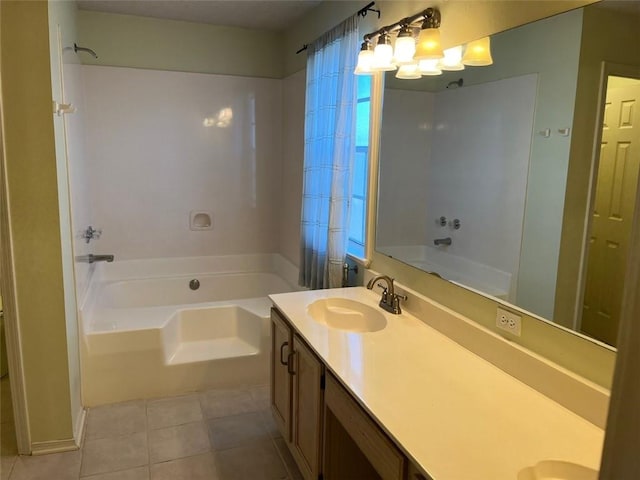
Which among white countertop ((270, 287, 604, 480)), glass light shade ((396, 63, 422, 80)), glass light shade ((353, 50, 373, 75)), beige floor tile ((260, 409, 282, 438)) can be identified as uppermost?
glass light shade ((353, 50, 373, 75))

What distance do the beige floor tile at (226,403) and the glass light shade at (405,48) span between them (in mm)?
2123

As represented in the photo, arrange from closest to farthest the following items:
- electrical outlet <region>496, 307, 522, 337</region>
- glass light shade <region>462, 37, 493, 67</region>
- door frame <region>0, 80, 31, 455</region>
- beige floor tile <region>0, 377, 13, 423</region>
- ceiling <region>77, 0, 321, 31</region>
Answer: electrical outlet <region>496, 307, 522, 337</region> → glass light shade <region>462, 37, 493, 67</region> → door frame <region>0, 80, 31, 455</region> → beige floor tile <region>0, 377, 13, 423</region> → ceiling <region>77, 0, 321, 31</region>

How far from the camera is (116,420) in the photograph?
2730mm

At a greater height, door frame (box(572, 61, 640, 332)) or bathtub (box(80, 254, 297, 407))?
door frame (box(572, 61, 640, 332))

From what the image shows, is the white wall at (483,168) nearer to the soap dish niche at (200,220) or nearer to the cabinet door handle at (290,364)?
the cabinet door handle at (290,364)

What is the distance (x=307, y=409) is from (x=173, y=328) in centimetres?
160

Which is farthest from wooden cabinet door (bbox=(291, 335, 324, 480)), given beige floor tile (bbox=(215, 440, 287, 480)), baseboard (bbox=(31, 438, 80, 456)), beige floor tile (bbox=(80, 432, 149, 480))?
baseboard (bbox=(31, 438, 80, 456))

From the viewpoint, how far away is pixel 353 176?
2.70 metres

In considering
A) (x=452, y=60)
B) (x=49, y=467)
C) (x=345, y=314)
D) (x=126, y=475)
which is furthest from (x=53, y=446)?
(x=452, y=60)

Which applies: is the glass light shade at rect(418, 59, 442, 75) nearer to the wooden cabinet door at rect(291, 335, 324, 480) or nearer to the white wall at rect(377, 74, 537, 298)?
the white wall at rect(377, 74, 537, 298)

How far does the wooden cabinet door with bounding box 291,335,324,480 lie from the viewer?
182 centimetres

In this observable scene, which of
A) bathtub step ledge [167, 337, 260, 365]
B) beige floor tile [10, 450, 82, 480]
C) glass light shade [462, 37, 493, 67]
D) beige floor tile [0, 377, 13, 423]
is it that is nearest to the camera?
glass light shade [462, 37, 493, 67]

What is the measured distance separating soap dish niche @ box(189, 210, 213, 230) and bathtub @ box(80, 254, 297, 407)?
280mm

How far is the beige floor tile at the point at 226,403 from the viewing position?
112 inches
